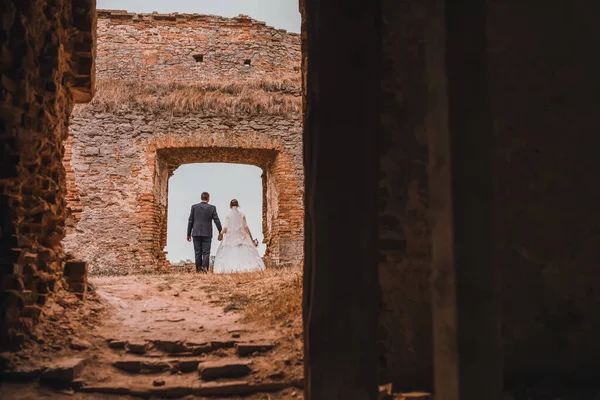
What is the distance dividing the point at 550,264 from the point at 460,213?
5.77 feet

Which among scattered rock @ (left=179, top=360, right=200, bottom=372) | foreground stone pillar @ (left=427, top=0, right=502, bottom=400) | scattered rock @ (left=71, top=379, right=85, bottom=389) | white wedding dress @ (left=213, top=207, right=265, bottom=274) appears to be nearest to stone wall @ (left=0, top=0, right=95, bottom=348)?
scattered rock @ (left=71, top=379, right=85, bottom=389)

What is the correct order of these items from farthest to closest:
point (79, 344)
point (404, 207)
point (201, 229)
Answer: point (201, 229) → point (79, 344) → point (404, 207)

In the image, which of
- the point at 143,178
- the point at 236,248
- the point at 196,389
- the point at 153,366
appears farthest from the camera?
the point at 143,178

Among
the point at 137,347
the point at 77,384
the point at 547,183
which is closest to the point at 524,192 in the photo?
the point at 547,183

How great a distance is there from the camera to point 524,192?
3158 mm

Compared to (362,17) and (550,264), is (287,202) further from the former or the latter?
(362,17)

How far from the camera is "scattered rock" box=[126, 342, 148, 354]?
3.77 metres

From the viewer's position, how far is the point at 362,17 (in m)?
1.70

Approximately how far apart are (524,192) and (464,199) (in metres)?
1.64

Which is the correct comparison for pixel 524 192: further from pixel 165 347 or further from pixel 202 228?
pixel 202 228

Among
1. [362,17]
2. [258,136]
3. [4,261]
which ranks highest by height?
[258,136]

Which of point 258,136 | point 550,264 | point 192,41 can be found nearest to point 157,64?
point 192,41

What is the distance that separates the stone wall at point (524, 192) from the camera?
3.03 m

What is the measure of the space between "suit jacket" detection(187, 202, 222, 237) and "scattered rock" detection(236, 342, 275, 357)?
485cm
